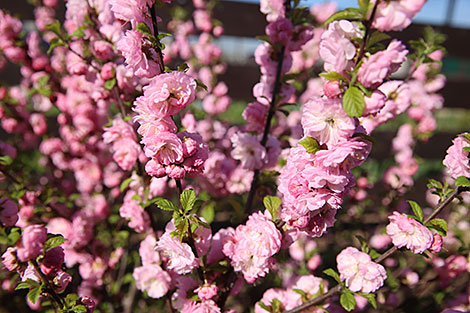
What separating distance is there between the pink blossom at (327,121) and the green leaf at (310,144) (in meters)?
0.01

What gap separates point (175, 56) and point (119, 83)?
62.2 inches

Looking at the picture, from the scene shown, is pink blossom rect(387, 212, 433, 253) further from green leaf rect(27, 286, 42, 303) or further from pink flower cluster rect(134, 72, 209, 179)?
green leaf rect(27, 286, 42, 303)

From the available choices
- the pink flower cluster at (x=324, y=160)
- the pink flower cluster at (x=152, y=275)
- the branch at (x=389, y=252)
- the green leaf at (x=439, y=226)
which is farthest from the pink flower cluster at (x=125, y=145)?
the green leaf at (x=439, y=226)

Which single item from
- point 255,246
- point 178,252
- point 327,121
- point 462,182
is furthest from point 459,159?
point 178,252

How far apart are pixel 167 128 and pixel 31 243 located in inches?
20.0

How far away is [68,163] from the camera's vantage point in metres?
2.21

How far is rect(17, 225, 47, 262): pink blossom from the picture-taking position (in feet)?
2.89

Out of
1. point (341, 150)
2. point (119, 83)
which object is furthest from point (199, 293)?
point (119, 83)

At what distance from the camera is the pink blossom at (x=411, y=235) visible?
3.01 feet

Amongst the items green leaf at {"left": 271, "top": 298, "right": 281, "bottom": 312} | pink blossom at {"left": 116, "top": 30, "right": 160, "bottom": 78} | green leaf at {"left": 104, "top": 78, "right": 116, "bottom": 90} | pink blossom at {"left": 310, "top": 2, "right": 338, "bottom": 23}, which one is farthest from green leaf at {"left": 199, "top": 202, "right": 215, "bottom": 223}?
pink blossom at {"left": 310, "top": 2, "right": 338, "bottom": 23}

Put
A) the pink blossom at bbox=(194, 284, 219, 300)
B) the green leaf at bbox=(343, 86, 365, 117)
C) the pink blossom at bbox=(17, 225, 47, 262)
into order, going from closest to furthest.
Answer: the green leaf at bbox=(343, 86, 365, 117) < the pink blossom at bbox=(17, 225, 47, 262) < the pink blossom at bbox=(194, 284, 219, 300)

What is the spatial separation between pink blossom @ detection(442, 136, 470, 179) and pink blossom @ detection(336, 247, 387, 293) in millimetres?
349

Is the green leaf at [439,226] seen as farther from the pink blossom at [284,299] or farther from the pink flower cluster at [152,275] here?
the pink flower cluster at [152,275]

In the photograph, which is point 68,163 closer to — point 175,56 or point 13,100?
point 13,100
